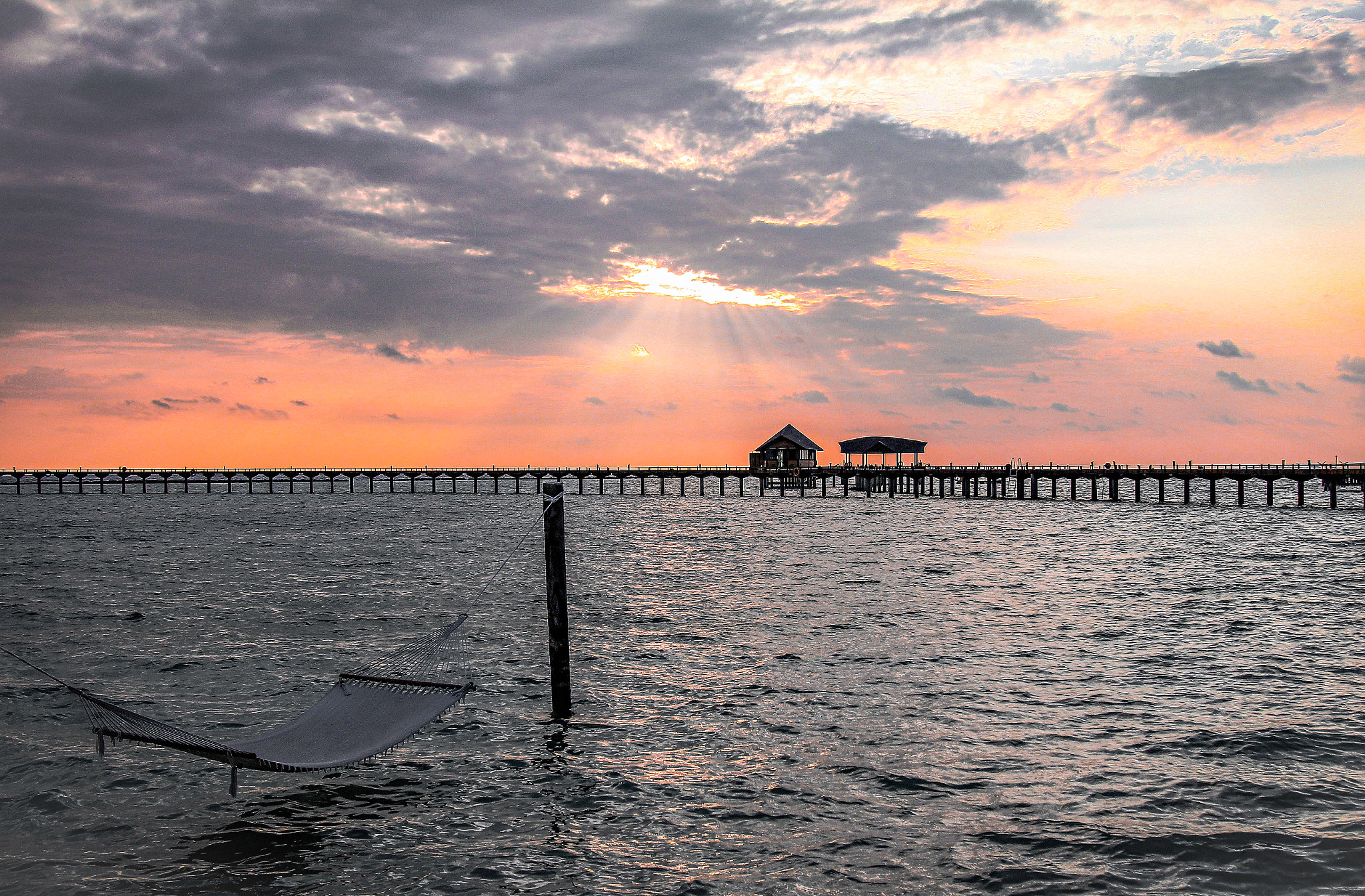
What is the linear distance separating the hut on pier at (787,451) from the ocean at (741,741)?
60.4 meters

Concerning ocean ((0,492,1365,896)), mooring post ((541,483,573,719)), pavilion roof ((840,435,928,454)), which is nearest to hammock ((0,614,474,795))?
ocean ((0,492,1365,896))

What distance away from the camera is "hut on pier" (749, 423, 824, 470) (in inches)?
3698

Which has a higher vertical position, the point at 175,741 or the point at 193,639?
the point at 175,741

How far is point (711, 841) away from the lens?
943 cm

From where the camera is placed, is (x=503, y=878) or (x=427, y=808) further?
(x=427, y=808)

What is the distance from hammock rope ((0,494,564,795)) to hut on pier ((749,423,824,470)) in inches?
3225

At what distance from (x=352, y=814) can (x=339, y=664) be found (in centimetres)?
904

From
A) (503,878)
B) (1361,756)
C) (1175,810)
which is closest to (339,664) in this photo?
(503,878)

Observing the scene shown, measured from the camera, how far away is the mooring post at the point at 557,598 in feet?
42.5

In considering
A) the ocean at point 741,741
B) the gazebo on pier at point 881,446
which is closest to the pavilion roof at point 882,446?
the gazebo on pier at point 881,446

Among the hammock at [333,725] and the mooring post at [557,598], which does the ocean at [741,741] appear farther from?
the hammock at [333,725]

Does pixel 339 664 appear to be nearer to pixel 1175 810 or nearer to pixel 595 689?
pixel 595 689

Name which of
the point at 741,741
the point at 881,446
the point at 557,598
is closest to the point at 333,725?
the point at 557,598

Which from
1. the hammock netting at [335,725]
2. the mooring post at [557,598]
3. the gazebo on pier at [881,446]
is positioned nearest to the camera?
the hammock netting at [335,725]
